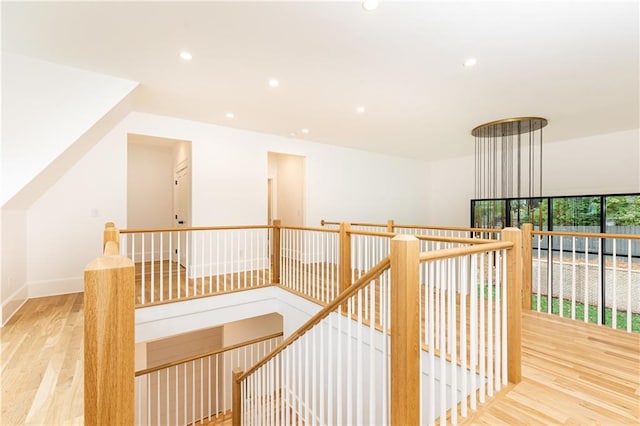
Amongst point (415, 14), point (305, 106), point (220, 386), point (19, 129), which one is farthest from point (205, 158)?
point (220, 386)

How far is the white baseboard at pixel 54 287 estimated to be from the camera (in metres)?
3.95

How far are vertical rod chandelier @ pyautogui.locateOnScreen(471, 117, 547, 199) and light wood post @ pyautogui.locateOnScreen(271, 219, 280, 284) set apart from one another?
3.99m

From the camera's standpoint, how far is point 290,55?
2740 millimetres

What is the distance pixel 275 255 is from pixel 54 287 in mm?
3187

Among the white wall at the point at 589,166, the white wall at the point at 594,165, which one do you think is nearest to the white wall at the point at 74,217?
the white wall at the point at 589,166

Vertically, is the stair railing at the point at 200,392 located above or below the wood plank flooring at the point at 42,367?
below

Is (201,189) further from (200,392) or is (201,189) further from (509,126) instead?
(509,126)

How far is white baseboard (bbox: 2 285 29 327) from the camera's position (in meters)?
3.14

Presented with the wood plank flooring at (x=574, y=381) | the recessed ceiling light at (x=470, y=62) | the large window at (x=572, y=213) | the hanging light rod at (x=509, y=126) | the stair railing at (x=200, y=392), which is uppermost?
the recessed ceiling light at (x=470, y=62)

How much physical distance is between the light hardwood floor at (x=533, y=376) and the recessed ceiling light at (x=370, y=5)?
2.79 metres

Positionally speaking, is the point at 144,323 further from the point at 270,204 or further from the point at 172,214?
the point at 270,204

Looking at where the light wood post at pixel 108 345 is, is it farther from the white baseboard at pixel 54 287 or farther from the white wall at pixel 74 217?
the white baseboard at pixel 54 287

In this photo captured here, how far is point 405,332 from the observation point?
1218mm

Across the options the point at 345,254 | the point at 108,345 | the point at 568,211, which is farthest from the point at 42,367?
the point at 568,211
